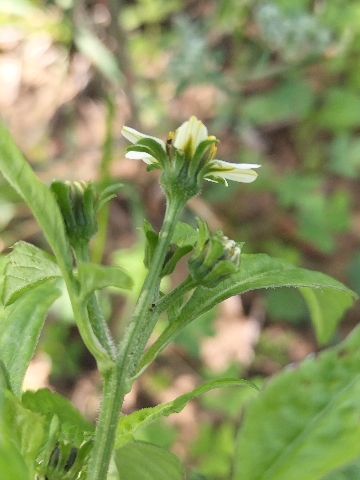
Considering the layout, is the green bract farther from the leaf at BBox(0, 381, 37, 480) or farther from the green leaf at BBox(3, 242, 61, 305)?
the leaf at BBox(0, 381, 37, 480)

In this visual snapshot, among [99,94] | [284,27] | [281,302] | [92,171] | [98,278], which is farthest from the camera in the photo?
[99,94]

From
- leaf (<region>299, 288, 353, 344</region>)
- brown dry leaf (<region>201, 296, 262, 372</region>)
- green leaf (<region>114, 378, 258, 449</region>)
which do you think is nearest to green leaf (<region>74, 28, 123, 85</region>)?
brown dry leaf (<region>201, 296, 262, 372</region>)

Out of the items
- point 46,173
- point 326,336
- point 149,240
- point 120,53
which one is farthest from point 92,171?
point 149,240

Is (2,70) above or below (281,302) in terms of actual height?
above

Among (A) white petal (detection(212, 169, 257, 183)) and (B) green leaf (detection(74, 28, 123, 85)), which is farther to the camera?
(B) green leaf (detection(74, 28, 123, 85))

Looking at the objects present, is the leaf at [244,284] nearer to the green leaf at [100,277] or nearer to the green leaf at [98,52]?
the green leaf at [100,277]

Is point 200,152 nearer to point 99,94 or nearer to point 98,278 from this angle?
point 98,278

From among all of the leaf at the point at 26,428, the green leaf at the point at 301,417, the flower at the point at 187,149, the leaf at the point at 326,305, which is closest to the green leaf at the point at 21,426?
the leaf at the point at 26,428
